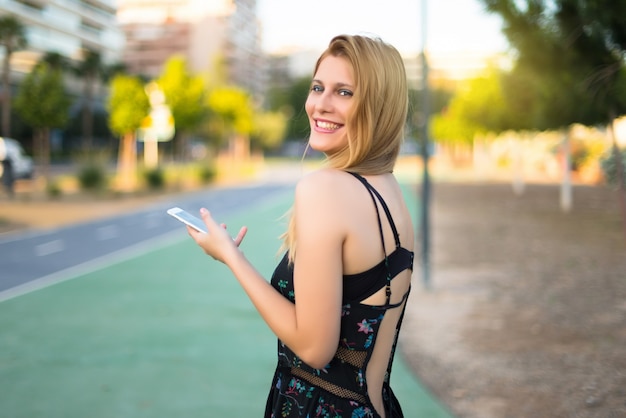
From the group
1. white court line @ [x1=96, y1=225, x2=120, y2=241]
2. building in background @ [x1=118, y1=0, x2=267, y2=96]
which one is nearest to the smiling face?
white court line @ [x1=96, y1=225, x2=120, y2=241]

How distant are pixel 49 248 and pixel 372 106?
1238 cm

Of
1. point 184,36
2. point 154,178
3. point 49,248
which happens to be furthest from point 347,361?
point 184,36

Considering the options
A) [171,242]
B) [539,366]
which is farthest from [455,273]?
[171,242]

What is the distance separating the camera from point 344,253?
5.01 ft

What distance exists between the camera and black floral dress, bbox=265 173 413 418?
5.26ft

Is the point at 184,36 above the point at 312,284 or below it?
above

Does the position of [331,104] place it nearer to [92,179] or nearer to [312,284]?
[312,284]

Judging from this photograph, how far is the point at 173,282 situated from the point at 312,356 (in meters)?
8.54

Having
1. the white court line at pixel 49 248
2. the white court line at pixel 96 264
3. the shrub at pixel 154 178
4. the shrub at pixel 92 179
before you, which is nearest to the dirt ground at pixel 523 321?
the white court line at pixel 49 248

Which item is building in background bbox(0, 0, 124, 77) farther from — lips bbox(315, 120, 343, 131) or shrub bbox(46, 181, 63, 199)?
lips bbox(315, 120, 343, 131)

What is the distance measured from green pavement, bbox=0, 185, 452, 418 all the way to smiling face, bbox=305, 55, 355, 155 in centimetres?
97

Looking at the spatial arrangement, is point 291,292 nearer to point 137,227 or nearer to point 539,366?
point 539,366

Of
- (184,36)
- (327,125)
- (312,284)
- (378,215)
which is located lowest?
(312,284)

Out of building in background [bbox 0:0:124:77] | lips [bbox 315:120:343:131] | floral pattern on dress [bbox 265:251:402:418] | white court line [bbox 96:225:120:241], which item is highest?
building in background [bbox 0:0:124:77]
